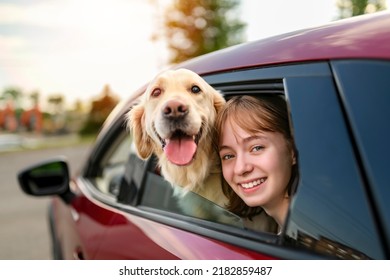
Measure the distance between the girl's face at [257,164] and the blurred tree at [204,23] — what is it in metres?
0.93

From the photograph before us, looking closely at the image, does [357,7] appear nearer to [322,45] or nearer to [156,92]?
[322,45]

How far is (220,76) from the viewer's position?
1462 millimetres

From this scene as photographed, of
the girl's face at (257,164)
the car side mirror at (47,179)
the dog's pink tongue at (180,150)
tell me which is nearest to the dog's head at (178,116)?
the dog's pink tongue at (180,150)

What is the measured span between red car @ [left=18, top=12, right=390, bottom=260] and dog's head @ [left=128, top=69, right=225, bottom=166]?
0.21 ft

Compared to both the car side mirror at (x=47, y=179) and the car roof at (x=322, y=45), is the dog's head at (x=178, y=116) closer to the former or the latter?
the car roof at (x=322, y=45)

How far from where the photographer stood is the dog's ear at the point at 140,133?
1.61m

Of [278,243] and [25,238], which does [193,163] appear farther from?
[25,238]

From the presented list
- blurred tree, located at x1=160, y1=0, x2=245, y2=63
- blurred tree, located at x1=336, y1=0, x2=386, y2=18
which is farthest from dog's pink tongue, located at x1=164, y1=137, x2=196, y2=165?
blurred tree, located at x1=160, y1=0, x2=245, y2=63

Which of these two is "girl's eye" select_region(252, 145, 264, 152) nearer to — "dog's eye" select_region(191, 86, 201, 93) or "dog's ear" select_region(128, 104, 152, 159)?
"dog's eye" select_region(191, 86, 201, 93)

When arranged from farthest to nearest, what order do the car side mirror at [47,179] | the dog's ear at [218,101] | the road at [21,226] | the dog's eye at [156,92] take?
the road at [21,226] < the car side mirror at [47,179] < the dog's eye at [156,92] < the dog's ear at [218,101]

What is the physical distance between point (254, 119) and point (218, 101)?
20cm

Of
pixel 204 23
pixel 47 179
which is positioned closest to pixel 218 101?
pixel 204 23

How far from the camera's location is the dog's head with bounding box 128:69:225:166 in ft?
4.64

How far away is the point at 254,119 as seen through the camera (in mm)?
1262
